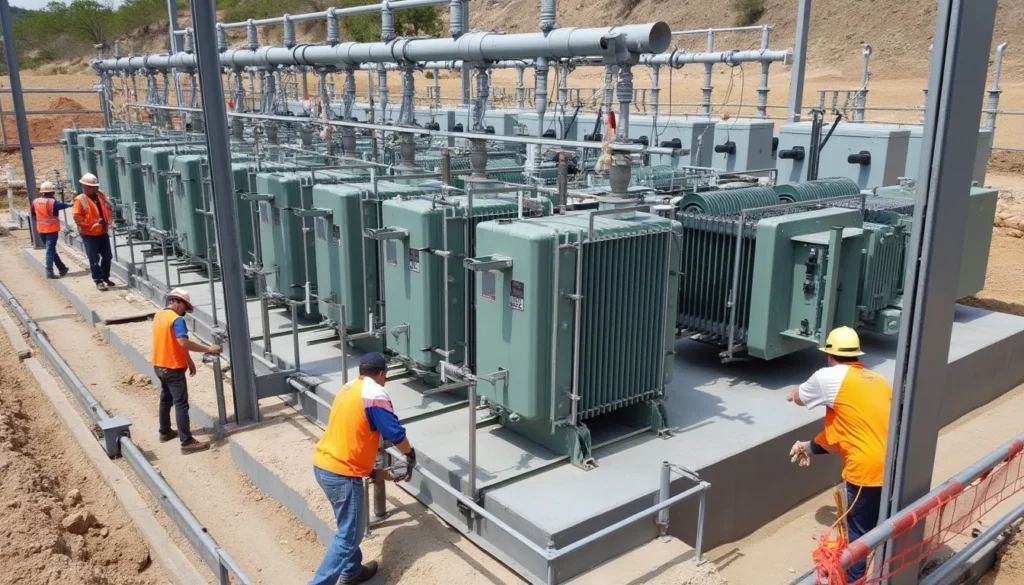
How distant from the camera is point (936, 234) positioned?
12.1 ft

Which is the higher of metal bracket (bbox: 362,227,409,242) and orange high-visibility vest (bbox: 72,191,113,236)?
metal bracket (bbox: 362,227,409,242)

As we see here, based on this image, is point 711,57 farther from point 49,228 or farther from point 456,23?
point 49,228

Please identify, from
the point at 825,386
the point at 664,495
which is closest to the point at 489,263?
the point at 664,495

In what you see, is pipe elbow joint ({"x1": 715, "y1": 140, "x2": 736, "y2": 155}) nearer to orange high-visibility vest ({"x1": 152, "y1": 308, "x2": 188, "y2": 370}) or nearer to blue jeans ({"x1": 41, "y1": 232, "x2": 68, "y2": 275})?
orange high-visibility vest ({"x1": 152, "y1": 308, "x2": 188, "y2": 370})

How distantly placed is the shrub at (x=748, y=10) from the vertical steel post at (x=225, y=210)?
169 ft

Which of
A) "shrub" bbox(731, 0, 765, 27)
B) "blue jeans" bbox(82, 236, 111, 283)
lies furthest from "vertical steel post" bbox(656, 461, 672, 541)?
"shrub" bbox(731, 0, 765, 27)

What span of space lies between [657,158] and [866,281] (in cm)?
840

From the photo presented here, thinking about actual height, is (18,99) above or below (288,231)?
above

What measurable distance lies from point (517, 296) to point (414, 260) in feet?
4.66

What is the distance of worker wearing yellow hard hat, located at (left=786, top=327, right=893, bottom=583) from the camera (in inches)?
185

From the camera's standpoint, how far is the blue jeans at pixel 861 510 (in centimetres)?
Answer: 475

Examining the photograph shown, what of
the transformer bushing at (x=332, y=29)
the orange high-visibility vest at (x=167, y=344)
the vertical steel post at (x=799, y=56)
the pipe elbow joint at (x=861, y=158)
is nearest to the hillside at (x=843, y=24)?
the vertical steel post at (x=799, y=56)

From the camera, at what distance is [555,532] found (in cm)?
475

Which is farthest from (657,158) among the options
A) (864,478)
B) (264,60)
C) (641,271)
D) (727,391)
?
(864,478)
